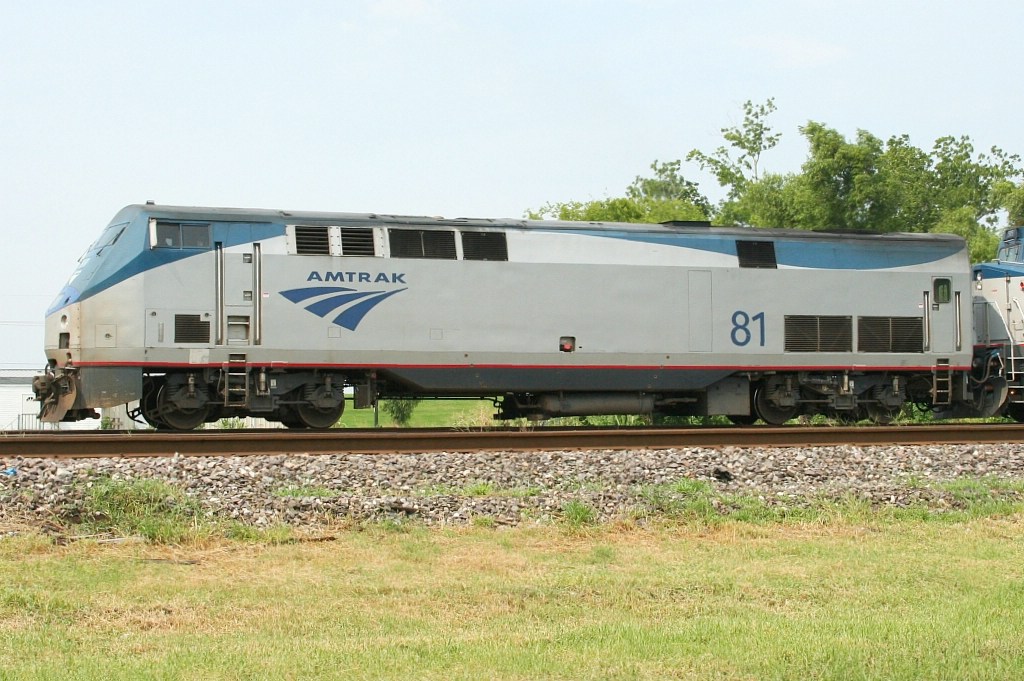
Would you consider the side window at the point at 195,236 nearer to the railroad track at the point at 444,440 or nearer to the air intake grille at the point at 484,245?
the railroad track at the point at 444,440

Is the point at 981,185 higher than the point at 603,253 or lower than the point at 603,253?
higher

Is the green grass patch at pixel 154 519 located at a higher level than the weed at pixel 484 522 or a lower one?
higher

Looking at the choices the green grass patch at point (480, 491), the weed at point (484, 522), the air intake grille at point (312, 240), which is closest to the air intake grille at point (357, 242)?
the air intake grille at point (312, 240)

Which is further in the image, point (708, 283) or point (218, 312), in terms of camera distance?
point (708, 283)

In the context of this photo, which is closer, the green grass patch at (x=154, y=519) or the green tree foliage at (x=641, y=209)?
the green grass patch at (x=154, y=519)

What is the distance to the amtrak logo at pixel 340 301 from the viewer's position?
15.9m

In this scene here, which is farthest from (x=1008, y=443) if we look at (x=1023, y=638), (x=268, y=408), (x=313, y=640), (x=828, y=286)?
(x=313, y=640)

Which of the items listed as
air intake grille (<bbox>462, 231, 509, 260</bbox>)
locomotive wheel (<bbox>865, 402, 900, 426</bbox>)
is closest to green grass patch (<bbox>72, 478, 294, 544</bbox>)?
air intake grille (<bbox>462, 231, 509, 260</bbox>)

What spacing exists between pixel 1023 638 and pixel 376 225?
12.1 m

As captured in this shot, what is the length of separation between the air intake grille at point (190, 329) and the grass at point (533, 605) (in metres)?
7.09

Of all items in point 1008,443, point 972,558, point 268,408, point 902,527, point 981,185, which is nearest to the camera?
point 972,558

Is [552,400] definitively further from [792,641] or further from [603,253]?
[792,641]

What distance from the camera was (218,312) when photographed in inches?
614

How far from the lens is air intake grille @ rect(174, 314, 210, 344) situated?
1541 centimetres
